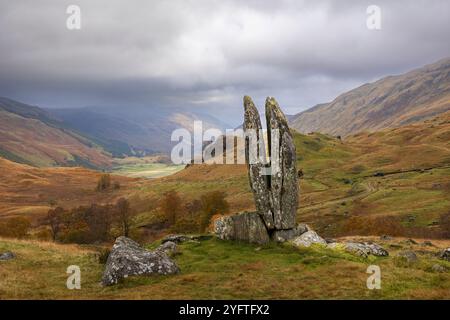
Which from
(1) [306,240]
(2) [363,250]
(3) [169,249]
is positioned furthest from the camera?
(3) [169,249]

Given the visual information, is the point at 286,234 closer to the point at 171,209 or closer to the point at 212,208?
the point at 212,208

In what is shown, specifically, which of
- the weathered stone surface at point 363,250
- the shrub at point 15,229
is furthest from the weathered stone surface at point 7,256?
the shrub at point 15,229

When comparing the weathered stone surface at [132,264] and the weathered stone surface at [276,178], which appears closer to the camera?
the weathered stone surface at [132,264]

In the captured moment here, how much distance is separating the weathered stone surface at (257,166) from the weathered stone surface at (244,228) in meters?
0.81

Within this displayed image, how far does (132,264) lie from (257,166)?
17.1m

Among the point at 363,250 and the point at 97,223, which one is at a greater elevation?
the point at 363,250

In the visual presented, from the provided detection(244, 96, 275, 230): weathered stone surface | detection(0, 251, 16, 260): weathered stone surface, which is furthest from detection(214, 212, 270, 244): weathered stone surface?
detection(0, 251, 16, 260): weathered stone surface

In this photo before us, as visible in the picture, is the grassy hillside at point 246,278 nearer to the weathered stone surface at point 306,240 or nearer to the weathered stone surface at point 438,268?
the weathered stone surface at point 438,268

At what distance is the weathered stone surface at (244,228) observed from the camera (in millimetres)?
40344

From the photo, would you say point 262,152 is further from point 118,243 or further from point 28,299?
point 28,299

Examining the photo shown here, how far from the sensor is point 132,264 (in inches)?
1188

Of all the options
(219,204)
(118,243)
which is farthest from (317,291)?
(219,204)

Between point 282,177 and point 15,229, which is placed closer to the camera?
point 282,177

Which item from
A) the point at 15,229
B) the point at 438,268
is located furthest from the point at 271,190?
the point at 15,229
